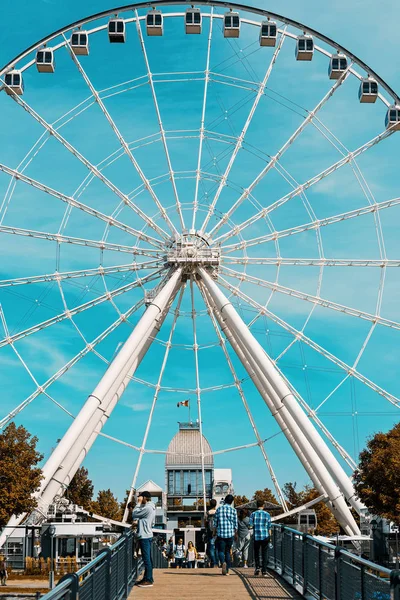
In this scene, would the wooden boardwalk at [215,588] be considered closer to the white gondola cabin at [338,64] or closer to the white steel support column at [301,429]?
the white steel support column at [301,429]

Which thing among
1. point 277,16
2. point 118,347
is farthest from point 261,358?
point 277,16

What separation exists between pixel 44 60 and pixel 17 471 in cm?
2169

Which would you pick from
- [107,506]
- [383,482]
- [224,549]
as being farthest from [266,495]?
[224,549]

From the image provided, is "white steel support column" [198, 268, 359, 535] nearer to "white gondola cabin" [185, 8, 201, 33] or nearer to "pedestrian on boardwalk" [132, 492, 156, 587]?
"white gondola cabin" [185, 8, 201, 33]

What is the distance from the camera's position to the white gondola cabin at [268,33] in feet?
130

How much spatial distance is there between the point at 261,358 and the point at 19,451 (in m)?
18.7

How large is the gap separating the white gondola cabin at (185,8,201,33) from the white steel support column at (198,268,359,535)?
39.4ft

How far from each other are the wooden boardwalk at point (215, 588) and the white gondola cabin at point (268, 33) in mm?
25193

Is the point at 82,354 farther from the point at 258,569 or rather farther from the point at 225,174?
the point at 258,569

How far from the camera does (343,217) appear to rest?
40.7 m

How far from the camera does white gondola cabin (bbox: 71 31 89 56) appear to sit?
39000 millimetres

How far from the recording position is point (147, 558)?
18.0 meters

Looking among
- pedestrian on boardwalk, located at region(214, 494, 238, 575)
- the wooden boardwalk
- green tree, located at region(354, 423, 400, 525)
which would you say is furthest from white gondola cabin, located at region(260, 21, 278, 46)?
the wooden boardwalk

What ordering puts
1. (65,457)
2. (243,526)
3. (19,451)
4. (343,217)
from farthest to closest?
(19,451) → (343,217) → (65,457) → (243,526)
